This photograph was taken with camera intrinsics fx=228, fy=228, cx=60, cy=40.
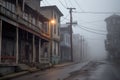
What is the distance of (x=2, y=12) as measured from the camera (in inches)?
731

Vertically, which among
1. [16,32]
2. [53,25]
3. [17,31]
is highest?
[53,25]

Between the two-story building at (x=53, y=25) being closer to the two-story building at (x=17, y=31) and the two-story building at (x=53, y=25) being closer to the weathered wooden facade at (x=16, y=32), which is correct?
the two-story building at (x=17, y=31)

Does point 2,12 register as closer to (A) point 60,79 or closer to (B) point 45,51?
(A) point 60,79

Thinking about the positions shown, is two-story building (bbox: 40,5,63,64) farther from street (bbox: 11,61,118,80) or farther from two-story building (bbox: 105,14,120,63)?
two-story building (bbox: 105,14,120,63)

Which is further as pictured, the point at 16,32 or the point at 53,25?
the point at 53,25

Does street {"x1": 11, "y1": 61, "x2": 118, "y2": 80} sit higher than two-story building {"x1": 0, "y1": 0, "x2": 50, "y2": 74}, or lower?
lower

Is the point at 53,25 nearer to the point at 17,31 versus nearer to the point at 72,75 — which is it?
the point at 17,31

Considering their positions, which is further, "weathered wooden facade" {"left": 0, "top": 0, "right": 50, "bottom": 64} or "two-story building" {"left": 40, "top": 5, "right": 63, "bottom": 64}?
"two-story building" {"left": 40, "top": 5, "right": 63, "bottom": 64}

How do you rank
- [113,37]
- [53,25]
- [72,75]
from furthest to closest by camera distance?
[113,37] < [53,25] < [72,75]

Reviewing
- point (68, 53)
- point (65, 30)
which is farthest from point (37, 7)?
point (68, 53)

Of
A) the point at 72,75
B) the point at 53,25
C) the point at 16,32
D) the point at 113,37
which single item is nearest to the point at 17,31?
the point at 16,32

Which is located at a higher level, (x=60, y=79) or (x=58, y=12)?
(x=58, y=12)

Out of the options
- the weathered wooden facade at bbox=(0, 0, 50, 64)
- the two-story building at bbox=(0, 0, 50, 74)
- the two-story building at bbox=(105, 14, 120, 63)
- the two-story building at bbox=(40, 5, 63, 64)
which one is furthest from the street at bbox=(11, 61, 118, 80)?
the two-story building at bbox=(105, 14, 120, 63)

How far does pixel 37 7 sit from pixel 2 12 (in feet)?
59.7
